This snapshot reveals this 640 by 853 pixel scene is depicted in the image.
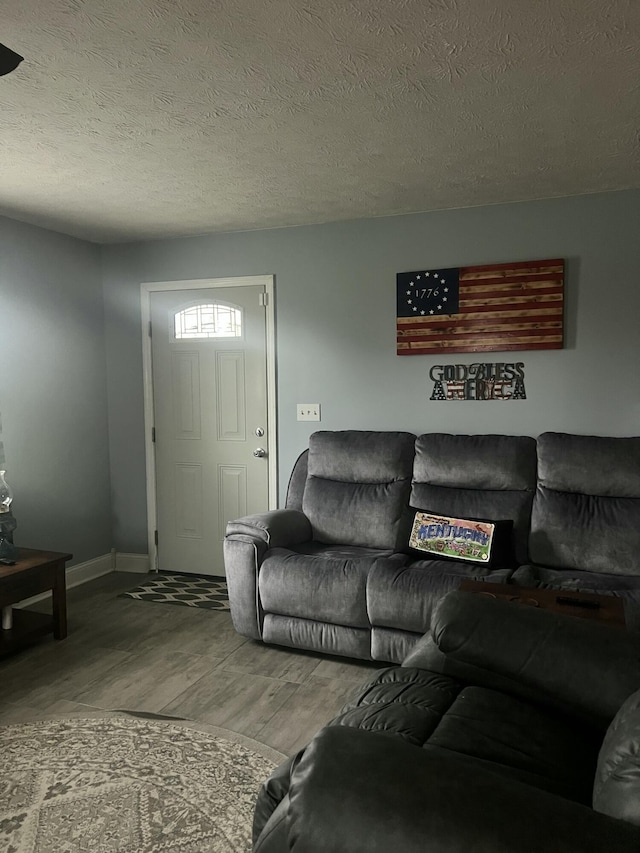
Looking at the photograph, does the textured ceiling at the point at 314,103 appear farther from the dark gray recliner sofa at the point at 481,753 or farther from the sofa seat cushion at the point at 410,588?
the sofa seat cushion at the point at 410,588

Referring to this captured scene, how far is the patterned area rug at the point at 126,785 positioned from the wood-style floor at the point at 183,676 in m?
0.13

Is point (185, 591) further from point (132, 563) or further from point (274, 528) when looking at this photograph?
point (274, 528)

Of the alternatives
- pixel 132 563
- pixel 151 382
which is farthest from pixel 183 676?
pixel 151 382

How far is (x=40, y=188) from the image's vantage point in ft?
11.7

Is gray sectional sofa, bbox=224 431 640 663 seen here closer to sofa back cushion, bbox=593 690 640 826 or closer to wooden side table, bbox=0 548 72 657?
wooden side table, bbox=0 548 72 657

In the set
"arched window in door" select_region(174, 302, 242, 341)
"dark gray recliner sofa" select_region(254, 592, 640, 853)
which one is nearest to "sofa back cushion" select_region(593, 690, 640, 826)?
"dark gray recliner sofa" select_region(254, 592, 640, 853)

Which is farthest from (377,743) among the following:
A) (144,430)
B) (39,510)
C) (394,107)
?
(144,430)

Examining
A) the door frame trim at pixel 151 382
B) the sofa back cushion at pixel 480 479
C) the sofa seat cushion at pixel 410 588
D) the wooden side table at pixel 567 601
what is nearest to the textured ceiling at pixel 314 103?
the door frame trim at pixel 151 382

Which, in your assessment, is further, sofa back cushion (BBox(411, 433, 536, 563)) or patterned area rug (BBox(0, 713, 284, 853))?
sofa back cushion (BBox(411, 433, 536, 563))

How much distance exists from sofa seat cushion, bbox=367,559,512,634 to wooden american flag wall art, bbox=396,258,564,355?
4.58 feet

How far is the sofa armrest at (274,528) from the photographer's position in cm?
368

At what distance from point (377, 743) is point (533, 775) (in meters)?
0.48

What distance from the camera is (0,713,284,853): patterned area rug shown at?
6.89ft

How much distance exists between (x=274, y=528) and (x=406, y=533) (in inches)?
29.0
